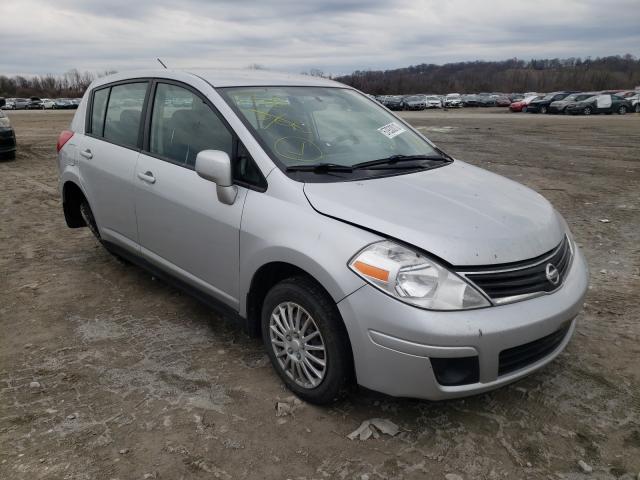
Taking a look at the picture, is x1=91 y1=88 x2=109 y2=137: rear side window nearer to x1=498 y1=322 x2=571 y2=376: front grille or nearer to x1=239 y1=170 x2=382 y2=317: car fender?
x1=239 y1=170 x2=382 y2=317: car fender

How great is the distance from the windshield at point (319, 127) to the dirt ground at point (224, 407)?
1359mm

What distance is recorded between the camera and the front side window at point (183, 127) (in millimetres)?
3266

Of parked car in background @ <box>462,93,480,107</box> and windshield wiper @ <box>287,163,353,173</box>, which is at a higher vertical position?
windshield wiper @ <box>287,163,353,173</box>

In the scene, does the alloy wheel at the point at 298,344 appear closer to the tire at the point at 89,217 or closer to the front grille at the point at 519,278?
the front grille at the point at 519,278

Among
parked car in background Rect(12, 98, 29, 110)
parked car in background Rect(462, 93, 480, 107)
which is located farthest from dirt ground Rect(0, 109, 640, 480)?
parked car in background Rect(12, 98, 29, 110)

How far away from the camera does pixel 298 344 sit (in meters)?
2.80

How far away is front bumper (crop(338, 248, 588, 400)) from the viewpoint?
2303 mm

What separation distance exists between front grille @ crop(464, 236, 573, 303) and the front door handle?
2296mm

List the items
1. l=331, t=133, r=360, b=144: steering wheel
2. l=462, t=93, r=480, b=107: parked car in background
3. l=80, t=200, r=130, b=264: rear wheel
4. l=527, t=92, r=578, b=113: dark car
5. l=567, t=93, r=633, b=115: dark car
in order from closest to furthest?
l=331, t=133, r=360, b=144: steering wheel → l=80, t=200, r=130, b=264: rear wheel → l=567, t=93, r=633, b=115: dark car → l=527, t=92, r=578, b=113: dark car → l=462, t=93, r=480, b=107: parked car in background

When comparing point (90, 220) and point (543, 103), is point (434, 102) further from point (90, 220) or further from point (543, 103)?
point (90, 220)

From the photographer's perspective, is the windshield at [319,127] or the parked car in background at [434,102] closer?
the windshield at [319,127]

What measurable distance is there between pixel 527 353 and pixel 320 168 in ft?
4.76

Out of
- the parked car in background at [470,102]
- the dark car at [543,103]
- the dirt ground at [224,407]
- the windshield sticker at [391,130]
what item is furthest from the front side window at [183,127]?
the parked car in background at [470,102]

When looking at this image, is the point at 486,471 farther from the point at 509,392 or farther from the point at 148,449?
the point at 148,449
